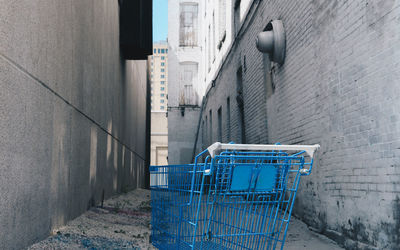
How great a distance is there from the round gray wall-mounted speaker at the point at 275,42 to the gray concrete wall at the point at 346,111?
0.48 feet

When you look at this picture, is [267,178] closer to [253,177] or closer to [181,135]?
[253,177]

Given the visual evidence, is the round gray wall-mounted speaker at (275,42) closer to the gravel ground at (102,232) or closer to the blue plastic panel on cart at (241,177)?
the gravel ground at (102,232)

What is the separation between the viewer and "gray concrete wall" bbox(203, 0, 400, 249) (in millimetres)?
3578

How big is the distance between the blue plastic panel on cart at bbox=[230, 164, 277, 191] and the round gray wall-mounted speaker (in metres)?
4.48

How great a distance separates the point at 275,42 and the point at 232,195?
474cm

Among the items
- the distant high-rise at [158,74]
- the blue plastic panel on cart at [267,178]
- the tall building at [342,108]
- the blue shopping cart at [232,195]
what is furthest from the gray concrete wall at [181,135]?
the distant high-rise at [158,74]

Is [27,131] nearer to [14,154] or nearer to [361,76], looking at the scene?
[14,154]

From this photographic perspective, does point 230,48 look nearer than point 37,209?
No

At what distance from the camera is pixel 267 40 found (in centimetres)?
697

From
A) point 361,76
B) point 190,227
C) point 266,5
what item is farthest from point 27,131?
point 266,5

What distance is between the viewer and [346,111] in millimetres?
4434

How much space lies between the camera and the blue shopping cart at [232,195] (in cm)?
259

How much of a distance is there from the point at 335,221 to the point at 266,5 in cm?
507

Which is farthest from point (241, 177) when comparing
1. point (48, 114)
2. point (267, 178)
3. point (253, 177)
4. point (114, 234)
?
point (114, 234)
